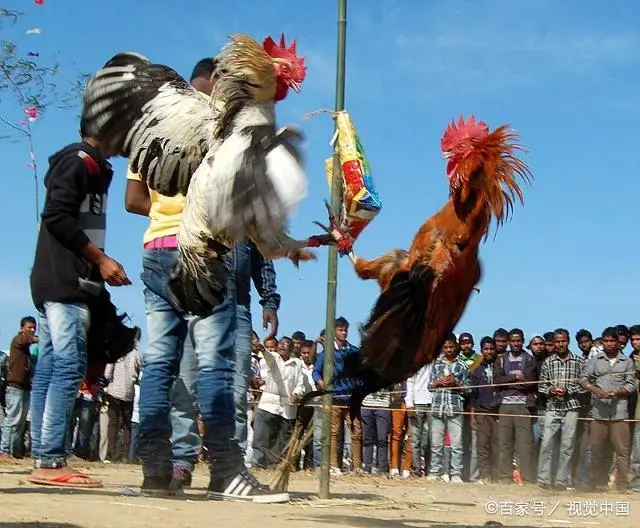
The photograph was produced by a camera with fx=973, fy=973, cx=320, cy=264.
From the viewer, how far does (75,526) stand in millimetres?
4422

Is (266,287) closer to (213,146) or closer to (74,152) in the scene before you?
(74,152)

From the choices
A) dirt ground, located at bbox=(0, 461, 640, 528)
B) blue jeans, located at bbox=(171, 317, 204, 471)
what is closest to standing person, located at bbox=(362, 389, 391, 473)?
dirt ground, located at bbox=(0, 461, 640, 528)

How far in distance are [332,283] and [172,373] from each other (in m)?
1.27

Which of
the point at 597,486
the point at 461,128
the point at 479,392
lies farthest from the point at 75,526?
the point at 479,392

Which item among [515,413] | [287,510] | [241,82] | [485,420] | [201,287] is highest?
[241,82]

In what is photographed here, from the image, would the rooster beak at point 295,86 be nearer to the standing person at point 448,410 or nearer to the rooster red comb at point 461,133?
the rooster red comb at point 461,133

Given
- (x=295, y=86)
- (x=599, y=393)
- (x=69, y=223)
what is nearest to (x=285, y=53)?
(x=295, y=86)

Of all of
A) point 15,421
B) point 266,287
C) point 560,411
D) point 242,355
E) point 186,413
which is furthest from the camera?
point 15,421

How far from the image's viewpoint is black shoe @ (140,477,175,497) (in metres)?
5.87

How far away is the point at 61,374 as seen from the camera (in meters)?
6.07

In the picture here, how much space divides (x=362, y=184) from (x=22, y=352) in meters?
8.82

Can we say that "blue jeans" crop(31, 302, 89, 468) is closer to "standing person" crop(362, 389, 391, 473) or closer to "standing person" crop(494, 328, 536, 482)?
"standing person" crop(362, 389, 391, 473)

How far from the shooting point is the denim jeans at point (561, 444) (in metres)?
12.0

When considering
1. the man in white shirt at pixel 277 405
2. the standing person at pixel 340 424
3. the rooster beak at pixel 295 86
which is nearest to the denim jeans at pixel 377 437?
the standing person at pixel 340 424
